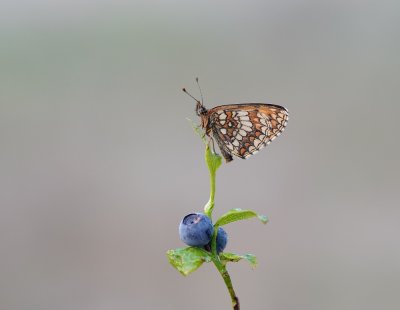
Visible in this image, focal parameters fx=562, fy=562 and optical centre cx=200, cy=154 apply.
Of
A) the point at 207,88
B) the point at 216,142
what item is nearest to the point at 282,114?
the point at 216,142

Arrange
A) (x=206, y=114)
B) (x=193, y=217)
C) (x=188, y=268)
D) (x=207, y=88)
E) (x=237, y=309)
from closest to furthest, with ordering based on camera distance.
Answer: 1. (x=237, y=309)
2. (x=188, y=268)
3. (x=193, y=217)
4. (x=206, y=114)
5. (x=207, y=88)

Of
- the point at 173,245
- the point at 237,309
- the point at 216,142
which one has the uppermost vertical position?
the point at 216,142

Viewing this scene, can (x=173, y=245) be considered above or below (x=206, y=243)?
below

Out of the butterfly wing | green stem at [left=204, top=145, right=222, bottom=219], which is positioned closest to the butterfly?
the butterfly wing

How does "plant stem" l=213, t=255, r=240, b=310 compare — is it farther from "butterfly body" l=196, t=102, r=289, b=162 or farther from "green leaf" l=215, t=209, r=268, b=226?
"butterfly body" l=196, t=102, r=289, b=162

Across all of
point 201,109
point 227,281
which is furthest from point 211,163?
point 201,109

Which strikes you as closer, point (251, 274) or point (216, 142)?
point (216, 142)

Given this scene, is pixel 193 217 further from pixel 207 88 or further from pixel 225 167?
pixel 207 88
